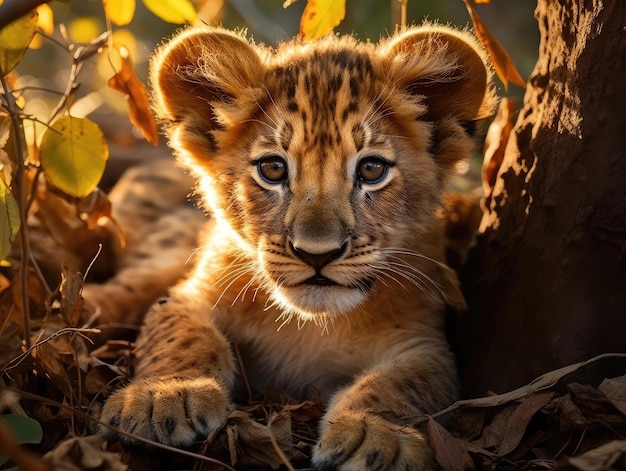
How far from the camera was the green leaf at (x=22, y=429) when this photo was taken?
6.21 feet

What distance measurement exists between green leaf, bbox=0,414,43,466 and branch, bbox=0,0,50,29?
96 centimetres

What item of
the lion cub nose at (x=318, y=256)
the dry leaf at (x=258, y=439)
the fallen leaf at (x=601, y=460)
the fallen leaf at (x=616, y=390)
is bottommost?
the dry leaf at (x=258, y=439)

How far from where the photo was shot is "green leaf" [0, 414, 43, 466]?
74.5 inches

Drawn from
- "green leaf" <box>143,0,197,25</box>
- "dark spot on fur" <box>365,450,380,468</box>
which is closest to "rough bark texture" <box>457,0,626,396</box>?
"dark spot on fur" <box>365,450,380,468</box>

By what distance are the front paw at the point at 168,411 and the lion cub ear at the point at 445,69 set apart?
123 cm

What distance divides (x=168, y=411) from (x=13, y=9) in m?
1.10

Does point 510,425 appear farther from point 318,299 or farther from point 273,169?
point 273,169

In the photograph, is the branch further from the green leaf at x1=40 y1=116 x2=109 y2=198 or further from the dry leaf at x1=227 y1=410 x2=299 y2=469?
the dry leaf at x1=227 y1=410 x2=299 y2=469

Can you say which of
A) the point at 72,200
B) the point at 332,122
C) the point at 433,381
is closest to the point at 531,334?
the point at 433,381

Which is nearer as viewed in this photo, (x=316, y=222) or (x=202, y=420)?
(x=202, y=420)

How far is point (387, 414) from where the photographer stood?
223 centimetres

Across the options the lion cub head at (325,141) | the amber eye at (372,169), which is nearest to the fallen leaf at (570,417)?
the lion cub head at (325,141)

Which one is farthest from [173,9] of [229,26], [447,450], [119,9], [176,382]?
[229,26]

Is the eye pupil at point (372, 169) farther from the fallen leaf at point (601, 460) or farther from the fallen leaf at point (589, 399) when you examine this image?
the fallen leaf at point (601, 460)
